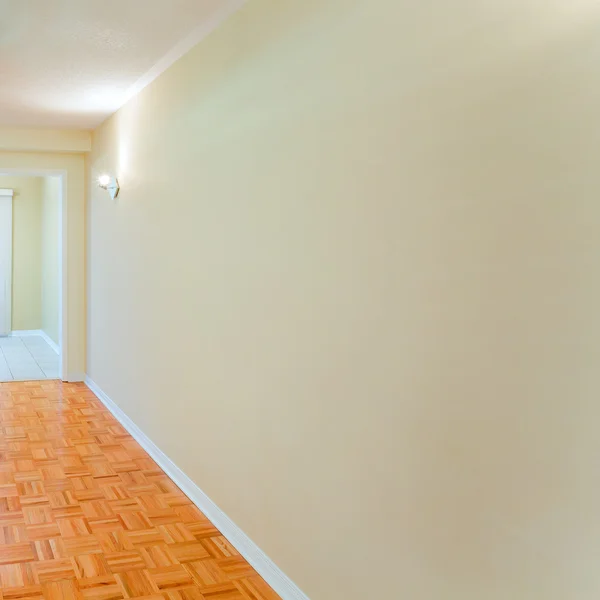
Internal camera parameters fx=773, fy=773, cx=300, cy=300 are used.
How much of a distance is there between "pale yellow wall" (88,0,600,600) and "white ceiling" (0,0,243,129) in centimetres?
22

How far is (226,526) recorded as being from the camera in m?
3.56

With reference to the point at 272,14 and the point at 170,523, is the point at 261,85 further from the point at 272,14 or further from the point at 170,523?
the point at 170,523

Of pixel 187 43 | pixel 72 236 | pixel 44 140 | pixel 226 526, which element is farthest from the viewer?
pixel 72 236

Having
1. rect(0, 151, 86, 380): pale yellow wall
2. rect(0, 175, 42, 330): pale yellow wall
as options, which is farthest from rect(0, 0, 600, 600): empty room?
rect(0, 175, 42, 330): pale yellow wall

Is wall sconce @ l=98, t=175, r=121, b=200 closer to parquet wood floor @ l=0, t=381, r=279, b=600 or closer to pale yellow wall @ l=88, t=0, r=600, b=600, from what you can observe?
parquet wood floor @ l=0, t=381, r=279, b=600

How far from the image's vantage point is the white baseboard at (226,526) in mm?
2963

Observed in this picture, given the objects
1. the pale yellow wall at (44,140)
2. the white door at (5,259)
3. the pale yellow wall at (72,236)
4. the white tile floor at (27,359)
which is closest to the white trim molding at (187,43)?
the pale yellow wall at (44,140)

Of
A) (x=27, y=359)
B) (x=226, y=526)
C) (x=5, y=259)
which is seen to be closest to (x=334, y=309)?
(x=226, y=526)

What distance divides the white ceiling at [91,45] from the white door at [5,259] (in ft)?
17.2

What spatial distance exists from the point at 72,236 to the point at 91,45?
3.44 meters

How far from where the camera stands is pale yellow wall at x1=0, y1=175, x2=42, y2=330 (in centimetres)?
1081

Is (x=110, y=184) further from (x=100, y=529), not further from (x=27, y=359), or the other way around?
(x=27, y=359)

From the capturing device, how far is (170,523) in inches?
146

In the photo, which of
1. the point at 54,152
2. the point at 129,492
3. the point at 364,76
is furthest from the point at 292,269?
the point at 54,152
